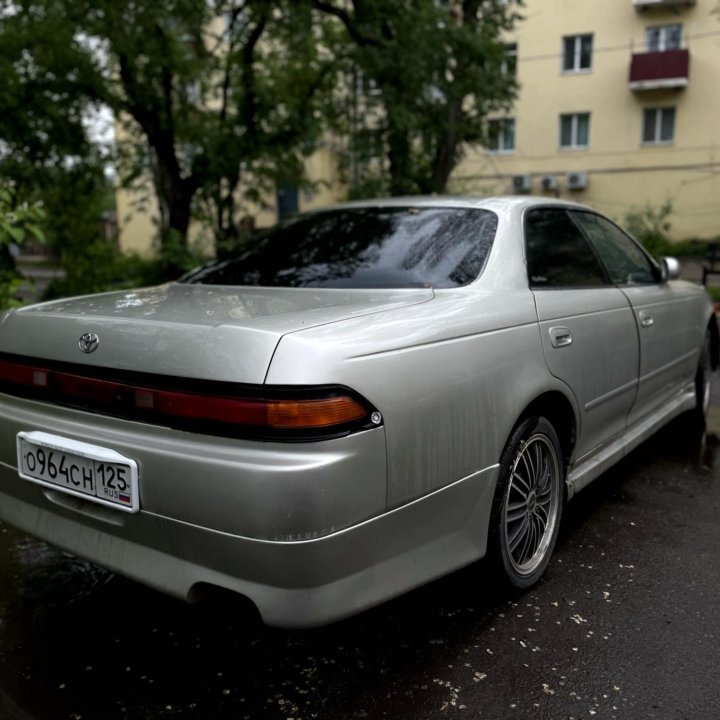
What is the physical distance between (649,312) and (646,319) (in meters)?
0.09

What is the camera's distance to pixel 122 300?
261 cm

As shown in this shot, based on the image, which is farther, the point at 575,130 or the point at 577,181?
the point at 575,130

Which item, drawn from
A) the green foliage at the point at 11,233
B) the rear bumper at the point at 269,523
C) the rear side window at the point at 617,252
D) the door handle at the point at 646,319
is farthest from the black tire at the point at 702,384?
the green foliage at the point at 11,233

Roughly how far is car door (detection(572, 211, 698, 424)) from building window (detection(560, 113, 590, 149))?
24.3 m

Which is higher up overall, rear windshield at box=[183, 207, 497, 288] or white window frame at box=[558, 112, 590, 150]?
white window frame at box=[558, 112, 590, 150]

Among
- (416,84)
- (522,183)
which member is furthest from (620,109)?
(416,84)

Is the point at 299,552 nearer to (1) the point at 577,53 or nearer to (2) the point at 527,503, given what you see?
(2) the point at 527,503

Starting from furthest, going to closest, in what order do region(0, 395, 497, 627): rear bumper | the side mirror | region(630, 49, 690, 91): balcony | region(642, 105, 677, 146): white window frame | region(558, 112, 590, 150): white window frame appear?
1. region(558, 112, 590, 150): white window frame
2. region(642, 105, 677, 146): white window frame
3. region(630, 49, 690, 91): balcony
4. the side mirror
5. region(0, 395, 497, 627): rear bumper

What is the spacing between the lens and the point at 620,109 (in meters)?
25.9

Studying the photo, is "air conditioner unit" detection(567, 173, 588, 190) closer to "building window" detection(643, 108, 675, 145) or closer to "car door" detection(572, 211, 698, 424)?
"building window" detection(643, 108, 675, 145)

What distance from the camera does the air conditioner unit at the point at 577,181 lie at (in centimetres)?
2645

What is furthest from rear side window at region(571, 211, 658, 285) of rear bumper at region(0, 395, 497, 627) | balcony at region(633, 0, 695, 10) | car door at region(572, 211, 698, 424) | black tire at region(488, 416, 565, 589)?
balcony at region(633, 0, 695, 10)

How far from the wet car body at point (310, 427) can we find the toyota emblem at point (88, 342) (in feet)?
0.04

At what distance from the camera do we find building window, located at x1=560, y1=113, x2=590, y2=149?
87.6 feet
